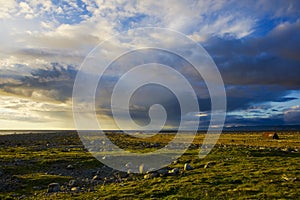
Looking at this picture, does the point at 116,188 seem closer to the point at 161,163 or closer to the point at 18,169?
the point at 161,163

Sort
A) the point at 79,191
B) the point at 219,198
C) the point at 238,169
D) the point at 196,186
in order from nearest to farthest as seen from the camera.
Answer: the point at 219,198 → the point at 196,186 → the point at 79,191 → the point at 238,169

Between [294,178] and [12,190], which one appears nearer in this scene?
[294,178]

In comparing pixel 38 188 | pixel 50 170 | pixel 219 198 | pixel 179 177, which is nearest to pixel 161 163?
pixel 179 177

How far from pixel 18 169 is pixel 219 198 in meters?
26.3

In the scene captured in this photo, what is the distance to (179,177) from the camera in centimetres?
2853

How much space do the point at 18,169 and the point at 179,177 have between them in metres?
20.3

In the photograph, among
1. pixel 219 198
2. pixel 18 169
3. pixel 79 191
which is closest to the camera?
pixel 219 198

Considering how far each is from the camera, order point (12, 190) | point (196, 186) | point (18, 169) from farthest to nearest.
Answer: point (18, 169) → point (12, 190) → point (196, 186)

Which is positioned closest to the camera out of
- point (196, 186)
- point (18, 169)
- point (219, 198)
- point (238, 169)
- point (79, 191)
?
point (219, 198)

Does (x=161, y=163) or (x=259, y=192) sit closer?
(x=259, y=192)

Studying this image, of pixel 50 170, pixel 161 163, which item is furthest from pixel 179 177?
pixel 50 170

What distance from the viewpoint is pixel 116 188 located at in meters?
25.5

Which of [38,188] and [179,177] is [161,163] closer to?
[179,177]

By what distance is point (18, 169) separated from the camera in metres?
37.0
